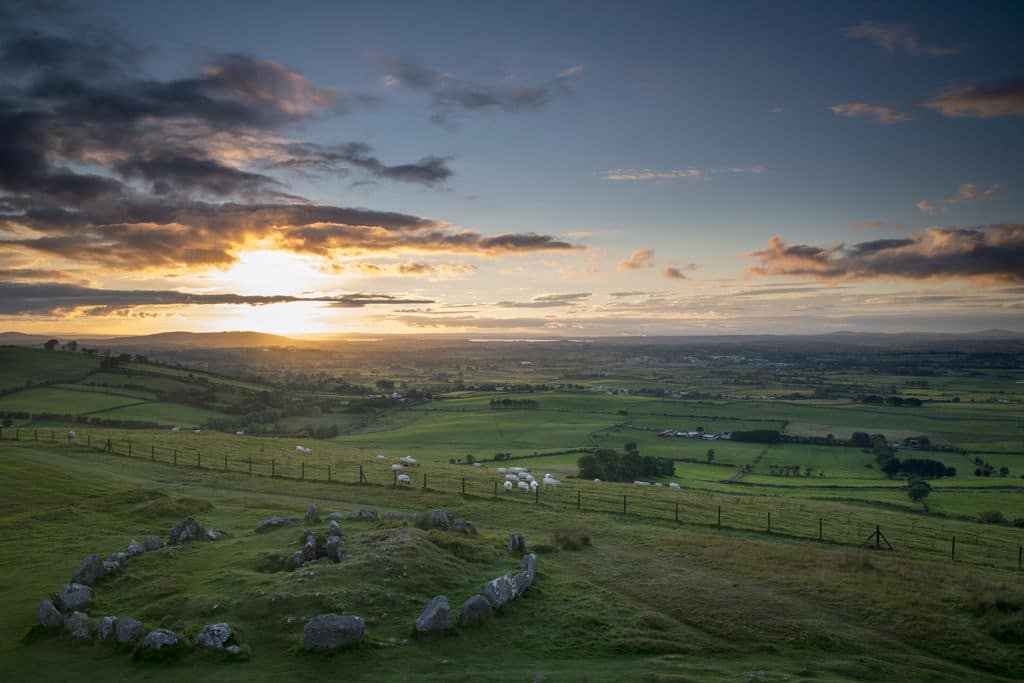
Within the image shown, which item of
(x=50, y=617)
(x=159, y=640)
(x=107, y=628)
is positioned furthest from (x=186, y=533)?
(x=159, y=640)

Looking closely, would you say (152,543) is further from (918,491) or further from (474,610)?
(918,491)

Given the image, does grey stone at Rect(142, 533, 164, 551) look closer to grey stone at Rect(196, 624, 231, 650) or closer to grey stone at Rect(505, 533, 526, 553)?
grey stone at Rect(196, 624, 231, 650)

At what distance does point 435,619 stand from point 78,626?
39.7 ft

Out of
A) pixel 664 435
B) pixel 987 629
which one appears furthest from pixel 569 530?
pixel 664 435

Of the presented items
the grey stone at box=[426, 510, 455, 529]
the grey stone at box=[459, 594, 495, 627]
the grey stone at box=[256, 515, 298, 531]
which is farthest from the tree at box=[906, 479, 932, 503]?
the grey stone at box=[256, 515, 298, 531]

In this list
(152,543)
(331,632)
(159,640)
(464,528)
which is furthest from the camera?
(464,528)

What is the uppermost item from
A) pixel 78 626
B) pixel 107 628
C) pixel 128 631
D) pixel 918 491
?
pixel 128 631

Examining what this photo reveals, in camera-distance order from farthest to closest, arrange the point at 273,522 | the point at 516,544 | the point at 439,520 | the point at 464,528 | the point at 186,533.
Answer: the point at 273,522 < the point at 464,528 < the point at 439,520 < the point at 516,544 < the point at 186,533

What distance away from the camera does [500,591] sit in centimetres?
2216

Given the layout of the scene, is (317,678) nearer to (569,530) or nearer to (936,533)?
(569,530)

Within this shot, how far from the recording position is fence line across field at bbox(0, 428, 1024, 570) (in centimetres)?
3794

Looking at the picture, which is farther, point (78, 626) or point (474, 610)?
point (474, 610)

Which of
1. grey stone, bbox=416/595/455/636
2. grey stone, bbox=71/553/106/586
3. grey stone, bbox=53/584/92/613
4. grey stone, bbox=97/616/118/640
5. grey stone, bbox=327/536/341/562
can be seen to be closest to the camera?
grey stone, bbox=97/616/118/640

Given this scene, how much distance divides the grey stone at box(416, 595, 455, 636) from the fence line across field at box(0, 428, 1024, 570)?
947 inches
